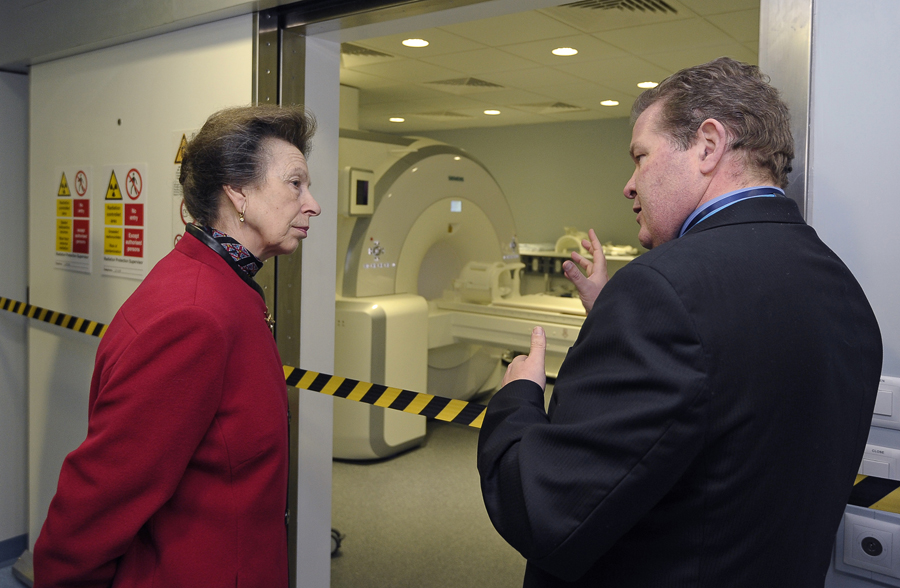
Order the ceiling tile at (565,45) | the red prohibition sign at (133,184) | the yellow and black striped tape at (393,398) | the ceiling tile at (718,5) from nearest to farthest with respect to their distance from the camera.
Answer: the yellow and black striped tape at (393,398)
the red prohibition sign at (133,184)
the ceiling tile at (718,5)
the ceiling tile at (565,45)

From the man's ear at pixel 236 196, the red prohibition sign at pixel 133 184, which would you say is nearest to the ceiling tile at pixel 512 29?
the red prohibition sign at pixel 133 184

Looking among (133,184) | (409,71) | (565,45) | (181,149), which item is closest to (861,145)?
(181,149)

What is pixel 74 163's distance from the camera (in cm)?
260

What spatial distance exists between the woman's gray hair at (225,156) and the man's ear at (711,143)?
0.84 metres

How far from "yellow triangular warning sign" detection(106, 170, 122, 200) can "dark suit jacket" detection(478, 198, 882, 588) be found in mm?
2016

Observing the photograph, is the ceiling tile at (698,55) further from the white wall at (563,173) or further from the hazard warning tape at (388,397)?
the hazard warning tape at (388,397)

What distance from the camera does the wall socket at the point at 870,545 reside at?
1168mm

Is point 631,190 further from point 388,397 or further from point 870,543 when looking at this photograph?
point 388,397

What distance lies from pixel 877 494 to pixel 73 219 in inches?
105

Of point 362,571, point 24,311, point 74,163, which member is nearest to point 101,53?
point 74,163

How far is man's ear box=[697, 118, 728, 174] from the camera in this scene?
92 cm

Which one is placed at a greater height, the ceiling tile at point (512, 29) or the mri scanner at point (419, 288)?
the ceiling tile at point (512, 29)

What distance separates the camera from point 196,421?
1141 millimetres

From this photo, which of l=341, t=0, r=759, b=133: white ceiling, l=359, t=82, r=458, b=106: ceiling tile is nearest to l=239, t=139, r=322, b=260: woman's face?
l=341, t=0, r=759, b=133: white ceiling
